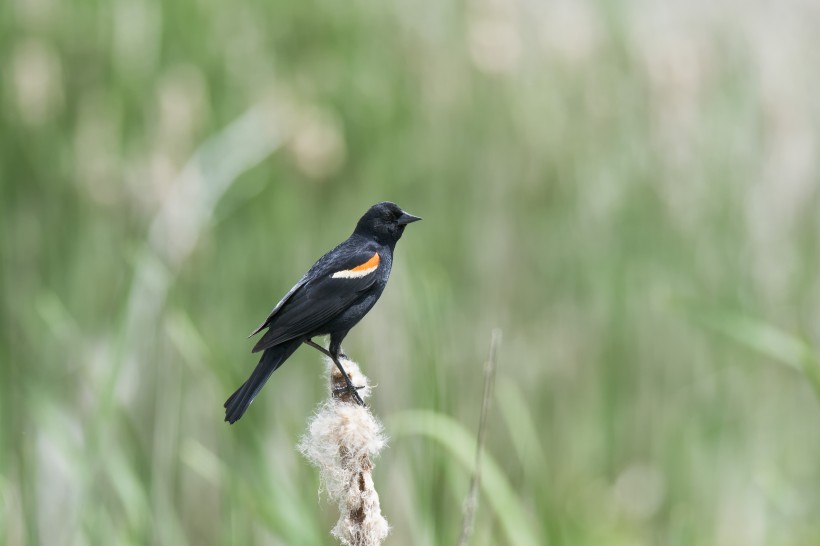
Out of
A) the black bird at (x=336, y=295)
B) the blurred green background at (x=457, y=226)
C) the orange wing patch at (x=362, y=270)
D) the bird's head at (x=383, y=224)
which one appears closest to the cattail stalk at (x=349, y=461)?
the black bird at (x=336, y=295)

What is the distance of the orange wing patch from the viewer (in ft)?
4.65

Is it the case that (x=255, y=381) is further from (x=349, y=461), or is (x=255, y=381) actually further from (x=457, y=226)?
(x=457, y=226)

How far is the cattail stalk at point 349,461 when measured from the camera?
1.08 meters

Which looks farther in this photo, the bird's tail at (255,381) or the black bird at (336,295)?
the black bird at (336,295)

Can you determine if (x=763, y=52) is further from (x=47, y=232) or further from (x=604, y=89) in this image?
(x=47, y=232)

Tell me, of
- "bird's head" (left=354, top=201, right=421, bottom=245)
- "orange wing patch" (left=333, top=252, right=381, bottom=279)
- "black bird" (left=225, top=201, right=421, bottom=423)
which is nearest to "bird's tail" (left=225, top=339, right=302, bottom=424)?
"black bird" (left=225, top=201, right=421, bottom=423)

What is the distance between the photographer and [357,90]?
3895mm

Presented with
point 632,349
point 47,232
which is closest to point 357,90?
point 47,232

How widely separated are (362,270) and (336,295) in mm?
71

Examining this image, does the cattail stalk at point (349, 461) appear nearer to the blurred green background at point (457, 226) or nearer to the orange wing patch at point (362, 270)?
the orange wing patch at point (362, 270)

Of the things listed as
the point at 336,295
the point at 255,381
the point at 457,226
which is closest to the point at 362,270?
the point at 336,295

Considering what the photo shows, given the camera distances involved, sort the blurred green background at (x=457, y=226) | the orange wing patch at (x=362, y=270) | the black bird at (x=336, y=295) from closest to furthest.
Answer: the black bird at (x=336, y=295)
the orange wing patch at (x=362, y=270)
the blurred green background at (x=457, y=226)

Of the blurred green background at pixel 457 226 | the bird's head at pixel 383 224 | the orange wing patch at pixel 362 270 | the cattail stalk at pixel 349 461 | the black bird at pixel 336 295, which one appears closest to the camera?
the cattail stalk at pixel 349 461

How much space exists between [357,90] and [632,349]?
1573 millimetres
